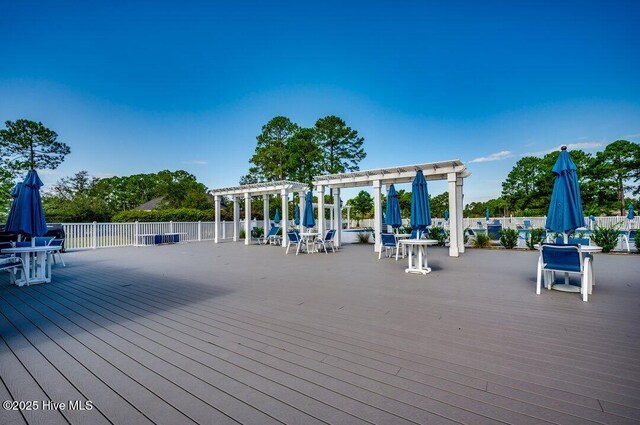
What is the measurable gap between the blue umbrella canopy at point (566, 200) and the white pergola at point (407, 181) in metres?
4.91

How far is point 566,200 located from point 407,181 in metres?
7.75

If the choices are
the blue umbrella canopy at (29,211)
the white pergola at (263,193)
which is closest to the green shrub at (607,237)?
the white pergola at (263,193)

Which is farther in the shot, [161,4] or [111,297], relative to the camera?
[161,4]

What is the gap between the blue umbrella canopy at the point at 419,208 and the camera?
6.92 meters

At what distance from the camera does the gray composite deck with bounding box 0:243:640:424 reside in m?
1.65

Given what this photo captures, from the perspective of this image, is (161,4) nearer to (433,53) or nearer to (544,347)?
(433,53)

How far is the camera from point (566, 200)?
15.1 feet

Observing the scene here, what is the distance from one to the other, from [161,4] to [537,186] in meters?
35.2

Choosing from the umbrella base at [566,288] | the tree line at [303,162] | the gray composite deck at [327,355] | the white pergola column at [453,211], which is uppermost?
the tree line at [303,162]

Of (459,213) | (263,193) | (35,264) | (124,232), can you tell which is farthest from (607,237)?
(124,232)

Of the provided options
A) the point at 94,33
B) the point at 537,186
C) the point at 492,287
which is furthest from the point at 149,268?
the point at 537,186

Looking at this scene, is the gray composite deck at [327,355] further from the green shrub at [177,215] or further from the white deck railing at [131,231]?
the green shrub at [177,215]

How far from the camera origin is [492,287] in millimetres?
4914

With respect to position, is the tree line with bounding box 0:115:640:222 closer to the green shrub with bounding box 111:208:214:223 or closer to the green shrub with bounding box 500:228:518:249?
the green shrub with bounding box 111:208:214:223
